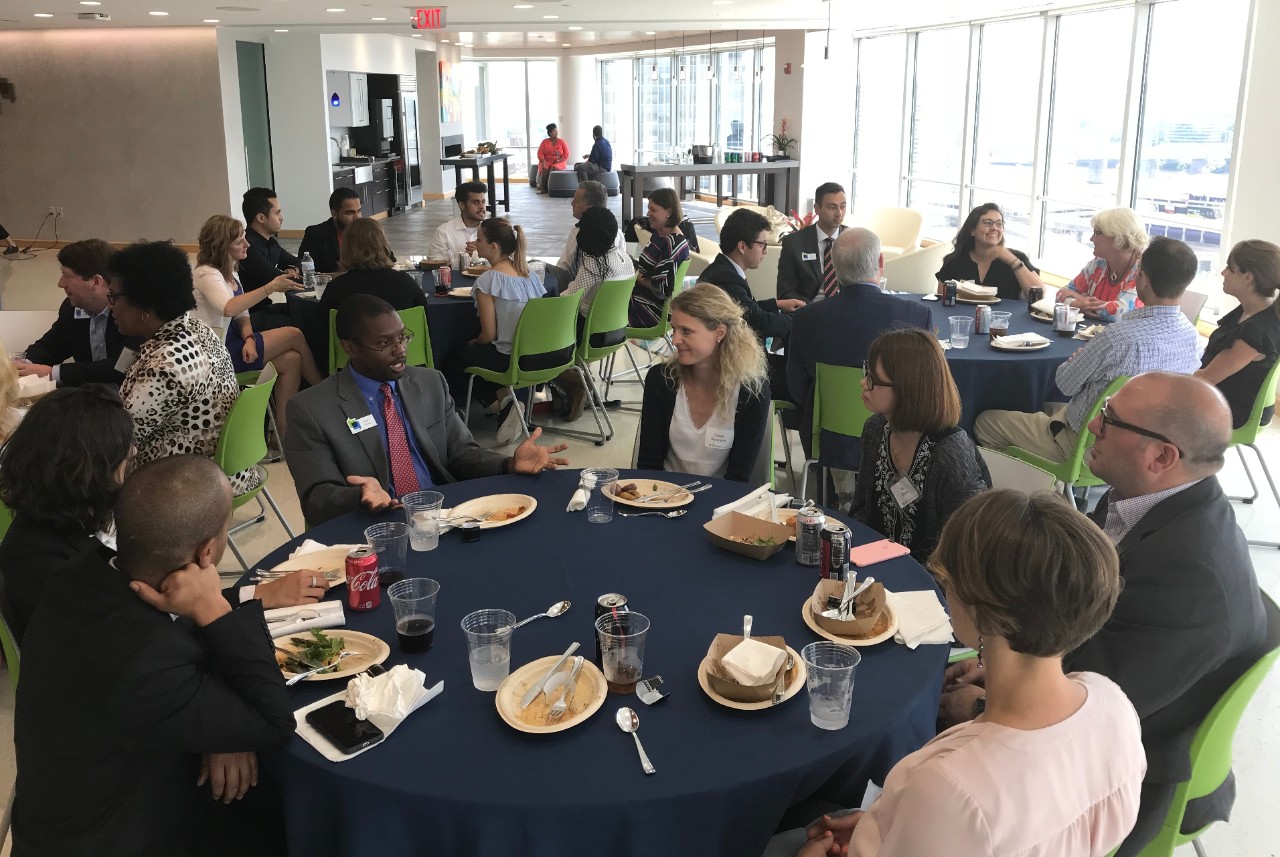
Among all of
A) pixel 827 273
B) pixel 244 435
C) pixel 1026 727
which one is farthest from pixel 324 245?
pixel 1026 727

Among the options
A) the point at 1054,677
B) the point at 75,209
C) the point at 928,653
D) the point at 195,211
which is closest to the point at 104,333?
the point at 928,653

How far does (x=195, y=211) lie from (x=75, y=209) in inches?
79.8

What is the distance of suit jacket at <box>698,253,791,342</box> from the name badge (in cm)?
242

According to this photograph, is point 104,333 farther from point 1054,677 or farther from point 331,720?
point 1054,677

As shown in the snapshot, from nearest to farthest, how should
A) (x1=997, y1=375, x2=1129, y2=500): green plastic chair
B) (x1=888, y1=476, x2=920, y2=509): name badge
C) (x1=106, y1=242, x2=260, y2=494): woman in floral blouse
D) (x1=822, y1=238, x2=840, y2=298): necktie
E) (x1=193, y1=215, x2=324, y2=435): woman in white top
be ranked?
(x1=888, y1=476, x2=920, y2=509): name badge
(x1=106, y1=242, x2=260, y2=494): woman in floral blouse
(x1=997, y1=375, x2=1129, y2=500): green plastic chair
(x1=193, y1=215, x2=324, y2=435): woman in white top
(x1=822, y1=238, x2=840, y2=298): necktie

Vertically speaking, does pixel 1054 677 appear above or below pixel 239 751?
above

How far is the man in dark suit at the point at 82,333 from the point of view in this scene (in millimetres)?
4406

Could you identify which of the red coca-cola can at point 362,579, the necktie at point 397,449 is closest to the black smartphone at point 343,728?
the red coca-cola can at point 362,579

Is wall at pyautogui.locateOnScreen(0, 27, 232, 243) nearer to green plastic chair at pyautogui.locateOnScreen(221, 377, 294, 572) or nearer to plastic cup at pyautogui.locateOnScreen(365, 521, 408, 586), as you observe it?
green plastic chair at pyautogui.locateOnScreen(221, 377, 294, 572)

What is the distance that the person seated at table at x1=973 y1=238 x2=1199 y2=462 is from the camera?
4.01 meters

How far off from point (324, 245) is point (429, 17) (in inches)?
245

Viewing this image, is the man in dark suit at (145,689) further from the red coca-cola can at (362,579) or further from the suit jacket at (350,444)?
the suit jacket at (350,444)

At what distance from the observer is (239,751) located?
5.66ft

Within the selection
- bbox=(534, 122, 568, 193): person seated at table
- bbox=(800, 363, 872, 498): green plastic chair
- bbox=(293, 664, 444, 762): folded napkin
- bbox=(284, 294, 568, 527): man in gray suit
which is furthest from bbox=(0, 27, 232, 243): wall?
bbox=(293, 664, 444, 762): folded napkin
